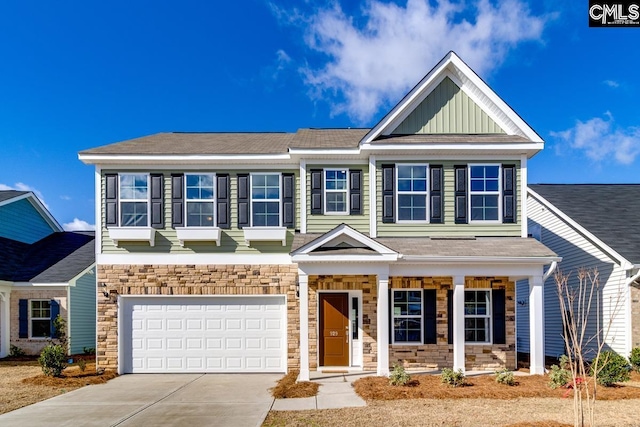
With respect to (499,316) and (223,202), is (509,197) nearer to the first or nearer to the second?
(499,316)

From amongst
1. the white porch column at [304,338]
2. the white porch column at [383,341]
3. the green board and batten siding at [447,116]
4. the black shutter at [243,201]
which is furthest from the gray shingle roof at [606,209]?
the black shutter at [243,201]

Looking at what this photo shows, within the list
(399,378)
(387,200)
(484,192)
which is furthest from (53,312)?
(484,192)

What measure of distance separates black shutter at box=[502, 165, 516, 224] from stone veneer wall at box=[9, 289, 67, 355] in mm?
14280

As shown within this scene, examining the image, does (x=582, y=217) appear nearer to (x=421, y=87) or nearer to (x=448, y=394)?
(x=421, y=87)

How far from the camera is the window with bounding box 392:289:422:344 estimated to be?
518 inches

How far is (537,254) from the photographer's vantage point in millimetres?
11914

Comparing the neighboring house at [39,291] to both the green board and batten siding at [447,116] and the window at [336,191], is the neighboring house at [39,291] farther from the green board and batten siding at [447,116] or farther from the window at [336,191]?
the green board and batten siding at [447,116]

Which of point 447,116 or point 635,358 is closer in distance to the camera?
point 635,358

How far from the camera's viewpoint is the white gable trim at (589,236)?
42.5 feet

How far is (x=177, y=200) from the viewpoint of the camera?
13.4 m

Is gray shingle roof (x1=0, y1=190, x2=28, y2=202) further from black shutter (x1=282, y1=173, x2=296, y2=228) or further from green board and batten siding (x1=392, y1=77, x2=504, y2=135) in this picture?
green board and batten siding (x1=392, y1=77, x2=504, y2=135)

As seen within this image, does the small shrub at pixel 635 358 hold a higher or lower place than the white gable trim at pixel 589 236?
lower

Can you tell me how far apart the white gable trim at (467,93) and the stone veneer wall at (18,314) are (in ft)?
38.0

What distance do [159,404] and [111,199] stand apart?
6.05m
